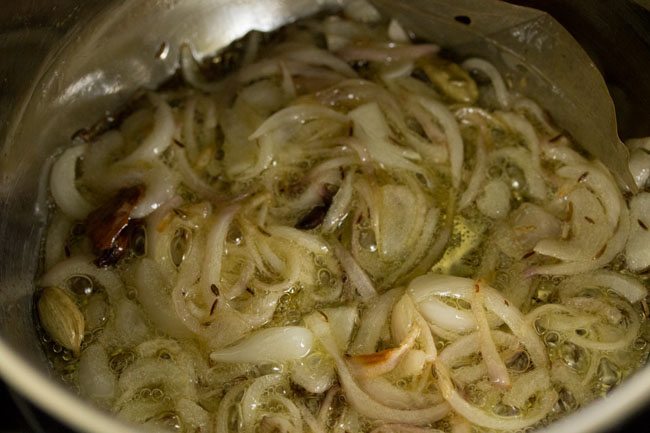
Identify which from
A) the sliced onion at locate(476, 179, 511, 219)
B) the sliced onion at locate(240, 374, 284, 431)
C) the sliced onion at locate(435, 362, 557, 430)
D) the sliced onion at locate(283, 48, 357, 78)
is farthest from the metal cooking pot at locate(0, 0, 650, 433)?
the sliced onion at locate(435, 362, 557, 430)

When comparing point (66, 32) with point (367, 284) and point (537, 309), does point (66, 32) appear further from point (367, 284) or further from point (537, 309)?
point (537, 309)

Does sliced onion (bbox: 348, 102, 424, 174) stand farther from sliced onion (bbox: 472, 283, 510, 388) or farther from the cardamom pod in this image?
the cardamom pod

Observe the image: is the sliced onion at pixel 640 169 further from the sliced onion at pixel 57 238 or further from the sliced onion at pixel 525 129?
the sliced onion at pixel 57 238

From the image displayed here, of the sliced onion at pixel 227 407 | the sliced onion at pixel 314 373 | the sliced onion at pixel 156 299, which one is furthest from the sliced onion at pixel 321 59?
the sliced onion at pixel 227 407

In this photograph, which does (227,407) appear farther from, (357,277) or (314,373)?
(357,277)

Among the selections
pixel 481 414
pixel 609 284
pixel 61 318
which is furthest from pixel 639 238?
pixel 61 318

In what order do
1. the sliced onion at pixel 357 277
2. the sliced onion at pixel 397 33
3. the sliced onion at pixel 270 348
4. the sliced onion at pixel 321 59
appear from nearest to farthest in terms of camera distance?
the sliced onion at pixel 270 348 < the sliced onion at pixel 357 277 < the sliced onion at pixel 321 59 < the sliced onion at pixel 397 33
